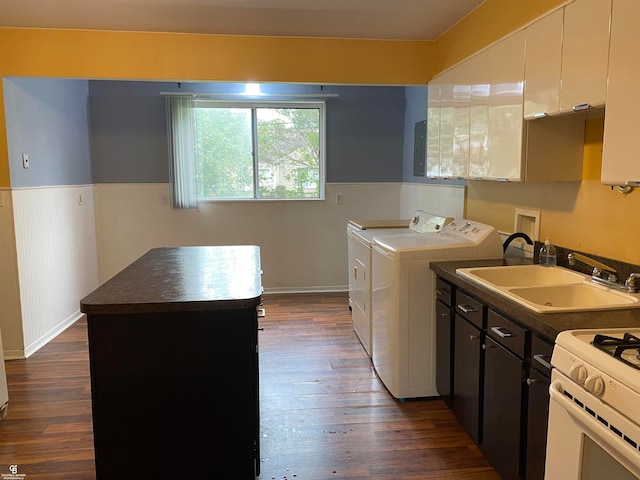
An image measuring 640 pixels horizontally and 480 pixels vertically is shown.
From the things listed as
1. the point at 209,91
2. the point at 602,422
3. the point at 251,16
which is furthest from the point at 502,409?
the point at 209,91

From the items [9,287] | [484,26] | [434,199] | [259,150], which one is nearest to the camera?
[484,26]

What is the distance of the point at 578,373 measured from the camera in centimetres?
126

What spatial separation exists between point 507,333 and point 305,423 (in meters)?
1.26

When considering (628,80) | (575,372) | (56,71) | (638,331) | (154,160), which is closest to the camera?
(575,372)

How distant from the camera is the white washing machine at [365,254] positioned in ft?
10.8

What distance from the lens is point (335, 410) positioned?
2.68 m

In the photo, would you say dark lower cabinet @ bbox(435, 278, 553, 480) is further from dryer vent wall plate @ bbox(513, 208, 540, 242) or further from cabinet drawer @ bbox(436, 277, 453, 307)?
dryer vent wall plate @ bbox(513, 208, 540, 242)

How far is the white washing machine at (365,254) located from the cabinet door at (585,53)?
150 centimetres

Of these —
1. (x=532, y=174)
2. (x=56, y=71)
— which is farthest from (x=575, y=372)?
(x=56, y=71)

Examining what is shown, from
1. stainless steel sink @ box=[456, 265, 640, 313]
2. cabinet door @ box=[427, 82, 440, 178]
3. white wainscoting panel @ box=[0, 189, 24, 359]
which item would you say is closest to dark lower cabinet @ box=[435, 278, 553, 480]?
stainless steel sink @ box=[456, 265, 640, 313]

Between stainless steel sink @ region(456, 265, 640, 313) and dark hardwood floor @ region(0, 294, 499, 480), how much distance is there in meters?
0.84

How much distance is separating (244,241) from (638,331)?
4055 mm

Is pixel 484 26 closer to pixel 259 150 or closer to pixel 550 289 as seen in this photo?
pixel 550 289

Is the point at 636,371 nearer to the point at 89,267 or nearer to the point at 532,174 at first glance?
the point at 532,174
